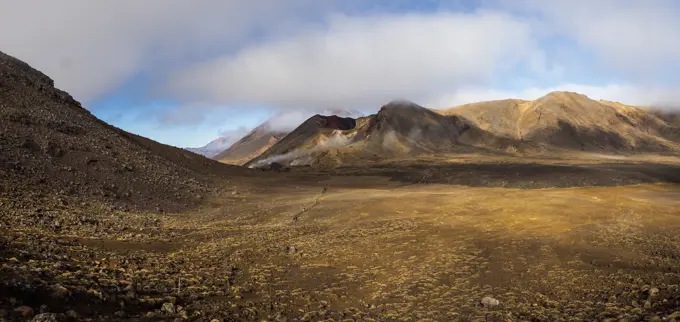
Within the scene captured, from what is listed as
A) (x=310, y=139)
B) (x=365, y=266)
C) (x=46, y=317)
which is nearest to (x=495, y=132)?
(x=310, y=139)

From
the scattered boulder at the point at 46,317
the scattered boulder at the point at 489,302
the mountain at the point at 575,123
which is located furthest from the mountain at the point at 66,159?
the mountain at the point at 575,123

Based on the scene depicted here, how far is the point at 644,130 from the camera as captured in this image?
157 metres

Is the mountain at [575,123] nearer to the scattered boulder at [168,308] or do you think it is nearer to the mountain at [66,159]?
the mountain at [66,159]

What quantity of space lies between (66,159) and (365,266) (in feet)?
67.0

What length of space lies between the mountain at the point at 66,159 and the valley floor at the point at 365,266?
3798mm

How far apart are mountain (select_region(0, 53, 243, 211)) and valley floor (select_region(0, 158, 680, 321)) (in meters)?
3.80

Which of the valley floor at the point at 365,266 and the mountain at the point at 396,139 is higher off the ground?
the mountain at the point at 396,139

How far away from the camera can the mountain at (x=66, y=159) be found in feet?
65.1

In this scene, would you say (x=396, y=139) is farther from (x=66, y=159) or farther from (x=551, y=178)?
(x=66, y=159)

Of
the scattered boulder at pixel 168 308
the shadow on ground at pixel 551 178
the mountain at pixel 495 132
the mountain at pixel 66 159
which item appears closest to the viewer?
the scattered boulder at pixel 168 308

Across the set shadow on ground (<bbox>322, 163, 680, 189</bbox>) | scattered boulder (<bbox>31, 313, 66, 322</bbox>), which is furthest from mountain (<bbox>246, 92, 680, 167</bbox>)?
scattered boulder (<bbox>31, 313, 66, 322</bbox>)

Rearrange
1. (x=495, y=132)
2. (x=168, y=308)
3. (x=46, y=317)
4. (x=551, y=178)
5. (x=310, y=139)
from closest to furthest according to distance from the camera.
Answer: (x=46, y=317) → (x=168, y=308) → (x=551, y=178) → (x=495, y=132) → (x=310, y=139)

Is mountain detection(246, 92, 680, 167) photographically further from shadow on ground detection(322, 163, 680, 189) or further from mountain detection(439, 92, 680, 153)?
shadow on ground detection(322, 163, 680, 189)

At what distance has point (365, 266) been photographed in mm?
12078
